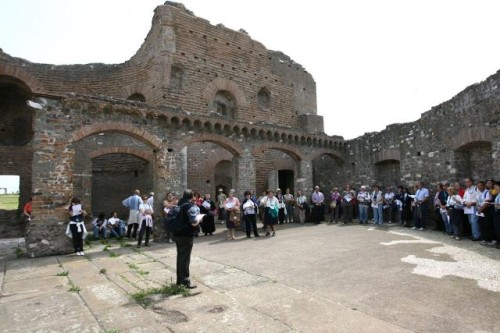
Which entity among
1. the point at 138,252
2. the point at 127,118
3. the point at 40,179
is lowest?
the point at 138,252

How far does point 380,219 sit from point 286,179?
802 centimetres

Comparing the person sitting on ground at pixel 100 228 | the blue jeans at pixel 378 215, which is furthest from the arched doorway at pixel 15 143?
the blue jeans at pixel 378 215

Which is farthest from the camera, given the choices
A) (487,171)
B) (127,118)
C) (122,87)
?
(122,87)

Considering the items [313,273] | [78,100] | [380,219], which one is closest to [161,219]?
Answer: [78,100]

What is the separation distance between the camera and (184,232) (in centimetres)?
525

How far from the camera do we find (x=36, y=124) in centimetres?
888

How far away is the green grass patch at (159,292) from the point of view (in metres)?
4.72

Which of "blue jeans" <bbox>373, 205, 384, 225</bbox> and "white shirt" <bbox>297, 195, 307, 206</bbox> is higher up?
"white shirt" <bbox>297, 195, 307, 206</bbox>

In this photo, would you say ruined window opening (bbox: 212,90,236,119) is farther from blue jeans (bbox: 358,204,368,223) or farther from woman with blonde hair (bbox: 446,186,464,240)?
woman with blonde hair (bbox: 446,186,464,240)

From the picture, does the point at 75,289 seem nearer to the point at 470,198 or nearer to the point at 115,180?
Result: the point at 470,198

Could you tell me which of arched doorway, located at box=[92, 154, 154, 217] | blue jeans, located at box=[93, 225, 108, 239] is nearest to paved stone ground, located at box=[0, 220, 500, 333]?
blue jeans, located at box=[93, 225, 108, 239]

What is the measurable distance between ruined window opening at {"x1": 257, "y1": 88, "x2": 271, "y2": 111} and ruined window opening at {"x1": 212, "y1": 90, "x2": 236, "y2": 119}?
83.0 inches

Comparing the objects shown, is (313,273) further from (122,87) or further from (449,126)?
(122,87)

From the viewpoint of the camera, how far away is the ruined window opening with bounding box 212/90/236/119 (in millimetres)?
18320
